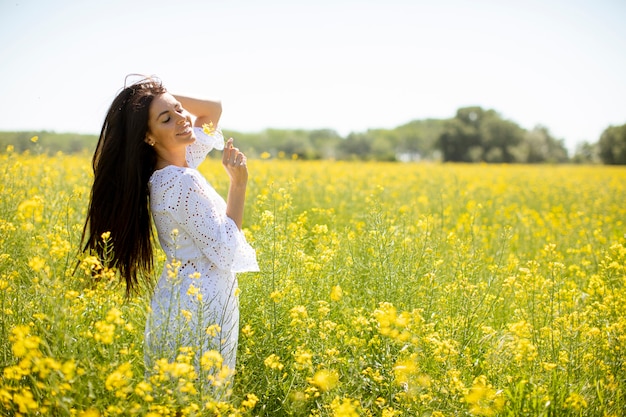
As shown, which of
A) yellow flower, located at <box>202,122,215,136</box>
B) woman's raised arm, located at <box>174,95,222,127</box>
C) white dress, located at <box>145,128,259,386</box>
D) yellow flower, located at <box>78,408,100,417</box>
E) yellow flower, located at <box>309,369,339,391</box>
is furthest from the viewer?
woman's raised arm, located at <box>174,95,222,127</box>

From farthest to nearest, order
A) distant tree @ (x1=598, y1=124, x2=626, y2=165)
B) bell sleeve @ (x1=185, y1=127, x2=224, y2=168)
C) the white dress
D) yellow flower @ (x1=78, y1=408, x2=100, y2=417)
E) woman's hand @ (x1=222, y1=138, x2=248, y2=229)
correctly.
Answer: distant tree @ (x1=598, y1=124, x2=626, y2=165), bell sleeve @ (x1=185, y1=127, x2=224, y2=168), woman's hand @ (x1=222, y1=138, x2=248, y2=229), the white dress, yellow flower @ (x1=78, y1=408, x2=100, y2=417)

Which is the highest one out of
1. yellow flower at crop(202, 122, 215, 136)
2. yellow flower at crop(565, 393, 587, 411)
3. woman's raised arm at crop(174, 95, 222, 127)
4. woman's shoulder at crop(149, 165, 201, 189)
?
woman's raised arm at crop(174, 95, 222, 127)

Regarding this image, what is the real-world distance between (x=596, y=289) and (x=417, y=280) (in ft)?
3.96

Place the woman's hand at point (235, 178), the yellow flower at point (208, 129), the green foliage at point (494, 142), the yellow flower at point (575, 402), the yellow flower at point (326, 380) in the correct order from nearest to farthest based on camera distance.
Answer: the yellow flower at point (326, 380) → the yellow flower at point (575, 402) → the woman's hand at point (235, 178) → the yellow flower at point (208, 129) → the green foliage at point (494, 142)

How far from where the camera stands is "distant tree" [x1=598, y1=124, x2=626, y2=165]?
107 ft

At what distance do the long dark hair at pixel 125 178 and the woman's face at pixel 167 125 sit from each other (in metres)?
0.03

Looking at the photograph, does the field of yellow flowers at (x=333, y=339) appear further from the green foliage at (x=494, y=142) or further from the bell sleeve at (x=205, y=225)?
the green foliage at (x=494, y=142)

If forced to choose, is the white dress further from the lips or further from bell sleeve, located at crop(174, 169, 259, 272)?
the lips

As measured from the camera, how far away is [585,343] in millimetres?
2393

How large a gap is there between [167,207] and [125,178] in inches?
10.5

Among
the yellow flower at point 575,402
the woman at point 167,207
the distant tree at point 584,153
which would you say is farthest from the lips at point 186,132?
the distant tree at point 584,153

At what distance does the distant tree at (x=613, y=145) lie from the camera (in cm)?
3247

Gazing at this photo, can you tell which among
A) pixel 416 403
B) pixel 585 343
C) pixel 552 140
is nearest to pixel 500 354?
pixel 585 343

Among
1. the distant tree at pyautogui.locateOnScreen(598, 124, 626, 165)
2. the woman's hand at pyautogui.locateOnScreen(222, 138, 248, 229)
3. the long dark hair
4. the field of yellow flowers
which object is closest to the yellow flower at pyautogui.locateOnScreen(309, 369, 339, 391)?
the field of yellow flowers
